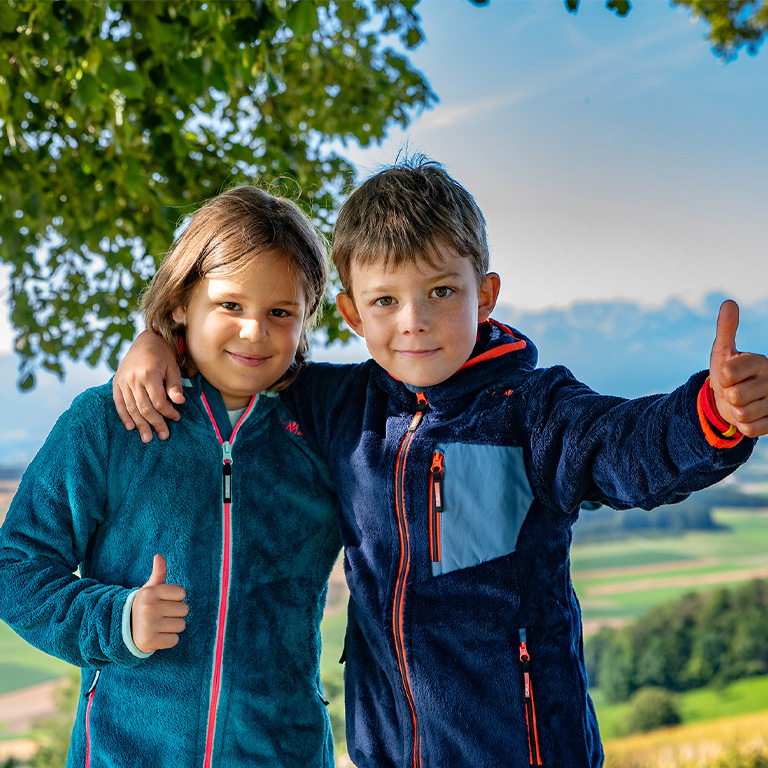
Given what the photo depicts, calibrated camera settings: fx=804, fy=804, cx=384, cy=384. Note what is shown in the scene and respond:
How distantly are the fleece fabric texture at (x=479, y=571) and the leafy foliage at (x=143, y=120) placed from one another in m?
0.82

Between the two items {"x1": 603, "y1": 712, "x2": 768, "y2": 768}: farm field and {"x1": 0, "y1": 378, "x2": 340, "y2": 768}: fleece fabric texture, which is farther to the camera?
{"x1": 603, "y1": 712, "x2": 768, "y2": 768}: farm field

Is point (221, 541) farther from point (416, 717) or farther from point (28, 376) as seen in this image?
point (28, 376)

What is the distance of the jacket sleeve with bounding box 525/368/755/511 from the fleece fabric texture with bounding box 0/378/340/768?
434mm

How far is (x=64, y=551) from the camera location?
3.94 ft

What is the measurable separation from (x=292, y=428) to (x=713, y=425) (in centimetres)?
71

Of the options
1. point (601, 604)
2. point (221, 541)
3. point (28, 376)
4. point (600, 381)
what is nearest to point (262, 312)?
point (221, 541)

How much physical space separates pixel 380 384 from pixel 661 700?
18.4ft

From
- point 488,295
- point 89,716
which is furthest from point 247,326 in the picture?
point 89,716

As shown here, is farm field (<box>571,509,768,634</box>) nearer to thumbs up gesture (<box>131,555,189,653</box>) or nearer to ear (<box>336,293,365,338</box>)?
ear (<box>336,293,365,338</box>)

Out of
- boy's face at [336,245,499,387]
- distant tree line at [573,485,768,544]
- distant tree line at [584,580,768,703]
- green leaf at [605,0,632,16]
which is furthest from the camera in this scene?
distant tree line at [573,485,768,544]

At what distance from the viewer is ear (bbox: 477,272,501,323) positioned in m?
1.31

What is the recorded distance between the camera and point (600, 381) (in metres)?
5.77

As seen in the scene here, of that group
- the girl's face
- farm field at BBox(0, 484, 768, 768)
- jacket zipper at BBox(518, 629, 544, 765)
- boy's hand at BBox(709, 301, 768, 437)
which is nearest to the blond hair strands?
the girl's face

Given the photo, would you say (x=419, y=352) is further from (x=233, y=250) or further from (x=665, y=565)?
(x=665, y=565)
